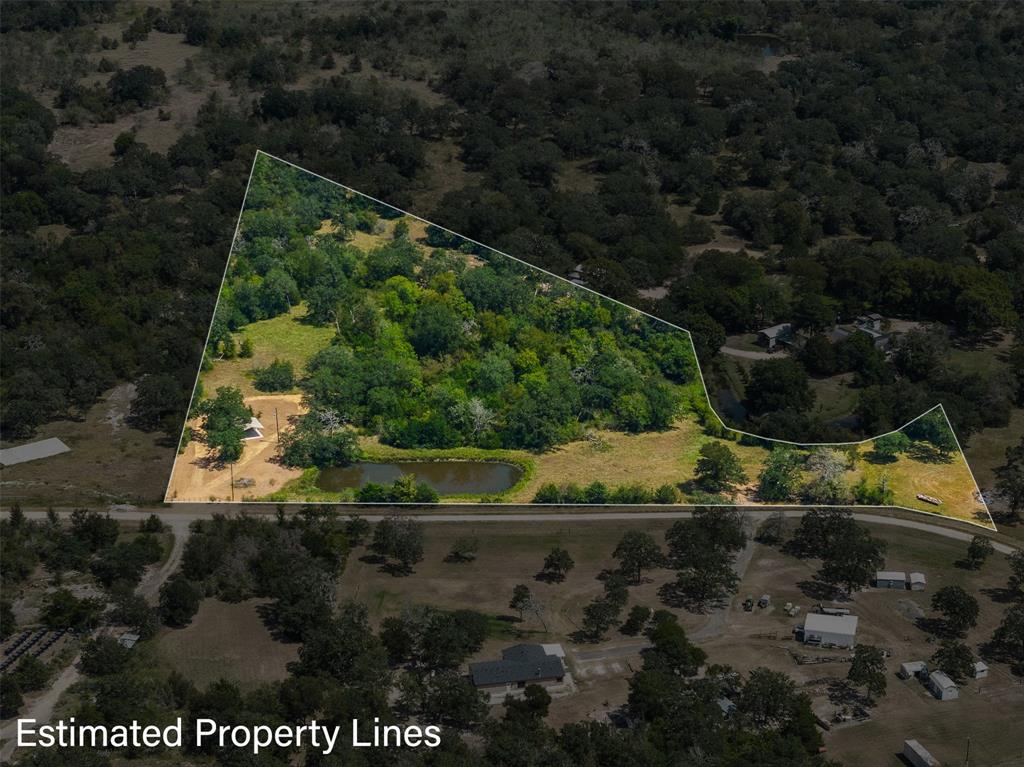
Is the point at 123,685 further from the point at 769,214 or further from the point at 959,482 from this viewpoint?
the point at 769,214

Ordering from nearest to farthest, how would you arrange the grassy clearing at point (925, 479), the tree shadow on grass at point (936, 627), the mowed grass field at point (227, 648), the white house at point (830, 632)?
the grassy clearing at point (925, 479), the mowed grass field at point (227, 648), the white house at point (830, 632), the tree shadow on grass at point (936, 627)

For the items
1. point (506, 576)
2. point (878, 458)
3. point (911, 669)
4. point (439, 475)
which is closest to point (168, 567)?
point (506, 576)

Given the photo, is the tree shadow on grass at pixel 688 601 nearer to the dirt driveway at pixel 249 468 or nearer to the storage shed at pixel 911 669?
the storage shed at pixel 911 669

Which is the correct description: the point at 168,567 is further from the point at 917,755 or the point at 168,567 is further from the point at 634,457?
the point at 634,457

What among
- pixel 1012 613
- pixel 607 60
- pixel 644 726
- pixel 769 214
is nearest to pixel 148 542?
pixel 644 726

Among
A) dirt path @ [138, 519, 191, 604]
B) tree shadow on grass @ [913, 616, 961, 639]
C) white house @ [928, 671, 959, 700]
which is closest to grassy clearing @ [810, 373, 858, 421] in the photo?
tree shadow on grass @ [913, 616, 961, 639]

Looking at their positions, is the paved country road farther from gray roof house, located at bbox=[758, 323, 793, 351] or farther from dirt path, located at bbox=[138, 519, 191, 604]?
gray roof house, located at bbox=[758, 323, 793, 351]

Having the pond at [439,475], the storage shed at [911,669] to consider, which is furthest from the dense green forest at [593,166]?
the pond at [439,475]
